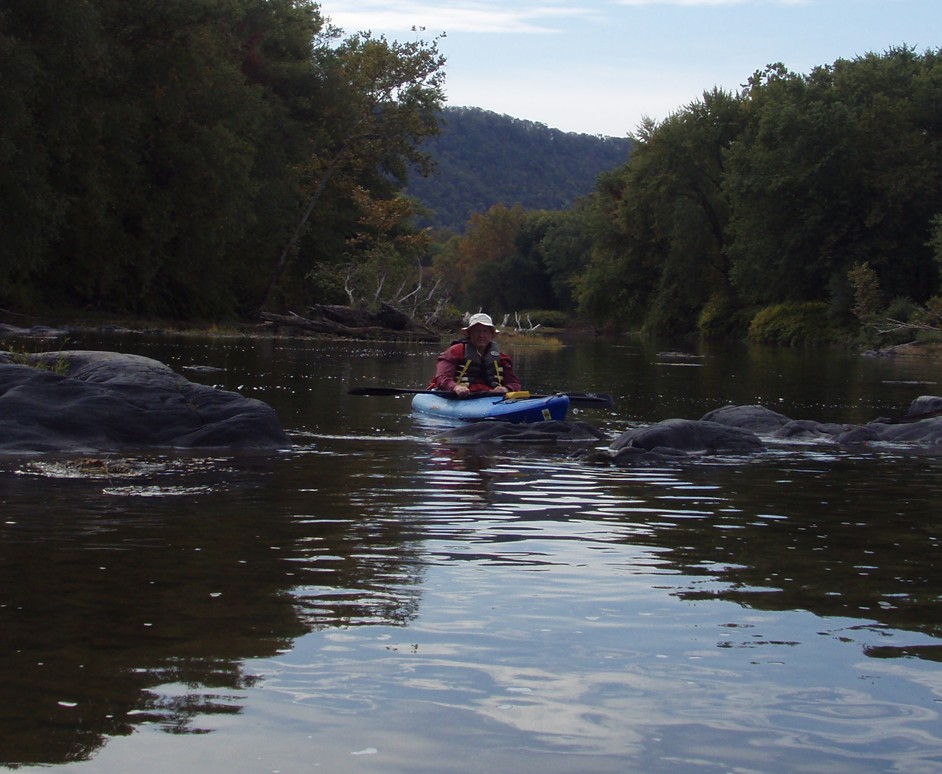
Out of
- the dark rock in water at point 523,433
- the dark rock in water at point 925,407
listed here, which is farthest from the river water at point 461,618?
the dark rock in water at point 925,407

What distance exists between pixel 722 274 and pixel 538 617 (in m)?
73.1

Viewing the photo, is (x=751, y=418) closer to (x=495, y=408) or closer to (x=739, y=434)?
(x=739, y=434)

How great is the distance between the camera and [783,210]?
215 ft

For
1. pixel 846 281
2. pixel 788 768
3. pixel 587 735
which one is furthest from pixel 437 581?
pixel 846 281

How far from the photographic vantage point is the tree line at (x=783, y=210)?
200ft

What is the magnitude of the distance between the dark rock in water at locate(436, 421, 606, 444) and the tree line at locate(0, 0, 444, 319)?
945 inches

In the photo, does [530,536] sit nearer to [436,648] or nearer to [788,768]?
[436,648]

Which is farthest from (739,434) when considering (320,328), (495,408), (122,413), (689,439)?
(320,328)

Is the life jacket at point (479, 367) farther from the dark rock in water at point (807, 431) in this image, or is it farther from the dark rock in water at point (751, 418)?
the dark rock in water at point (807, 431)

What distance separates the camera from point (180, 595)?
6.17 meters

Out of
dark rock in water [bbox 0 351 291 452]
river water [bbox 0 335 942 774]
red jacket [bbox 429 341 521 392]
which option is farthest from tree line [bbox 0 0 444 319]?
river water [bbox 0 335 942 774]

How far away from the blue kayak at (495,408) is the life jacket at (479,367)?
49cm

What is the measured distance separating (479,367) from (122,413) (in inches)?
236

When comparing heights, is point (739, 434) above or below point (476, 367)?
below
